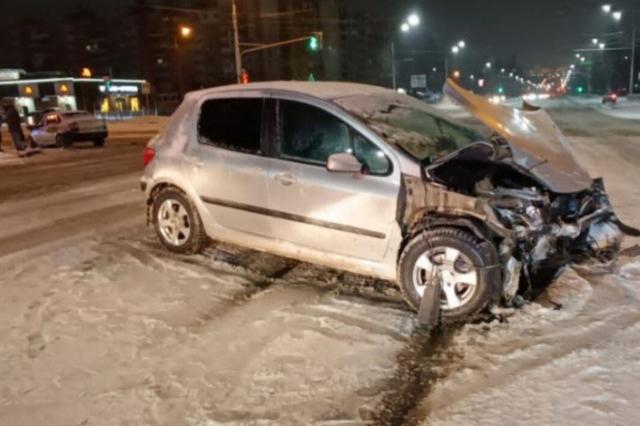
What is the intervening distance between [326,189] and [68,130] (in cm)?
1999

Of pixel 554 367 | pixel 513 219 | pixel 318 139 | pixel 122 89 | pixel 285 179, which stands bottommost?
pixel 554 367

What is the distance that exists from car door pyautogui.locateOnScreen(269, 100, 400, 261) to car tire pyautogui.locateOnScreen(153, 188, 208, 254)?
111 centimetres

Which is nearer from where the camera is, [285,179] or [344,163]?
[344,163]

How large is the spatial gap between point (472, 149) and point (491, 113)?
1.33 meters

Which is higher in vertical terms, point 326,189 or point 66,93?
point 66,93

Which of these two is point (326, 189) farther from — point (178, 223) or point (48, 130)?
point (48, 130)

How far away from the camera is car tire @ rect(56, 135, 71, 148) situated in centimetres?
2261

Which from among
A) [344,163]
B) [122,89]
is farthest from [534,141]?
[122,89]

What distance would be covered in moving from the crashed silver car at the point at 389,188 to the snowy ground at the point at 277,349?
36 centimetres

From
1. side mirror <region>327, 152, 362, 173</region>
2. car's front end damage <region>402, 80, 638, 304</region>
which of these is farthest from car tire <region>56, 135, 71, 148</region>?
car's front end damage <region>402, 80, 638, 304</region>

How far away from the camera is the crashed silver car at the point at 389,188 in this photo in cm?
462

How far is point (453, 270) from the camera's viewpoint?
4.62 meters

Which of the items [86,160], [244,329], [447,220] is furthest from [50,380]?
[86,160]

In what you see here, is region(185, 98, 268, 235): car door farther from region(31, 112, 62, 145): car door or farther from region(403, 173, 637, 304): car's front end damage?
region(31, 112, 62, 145): car door
